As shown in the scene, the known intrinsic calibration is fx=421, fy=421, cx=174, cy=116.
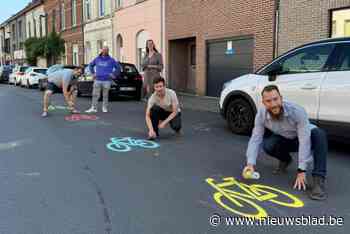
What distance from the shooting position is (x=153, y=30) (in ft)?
70.7

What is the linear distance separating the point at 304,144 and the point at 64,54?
3614 cm

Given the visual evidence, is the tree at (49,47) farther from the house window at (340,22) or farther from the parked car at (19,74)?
the house window at (340,22)

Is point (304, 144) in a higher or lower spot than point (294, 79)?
lower

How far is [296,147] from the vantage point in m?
5.14

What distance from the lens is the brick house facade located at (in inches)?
1318

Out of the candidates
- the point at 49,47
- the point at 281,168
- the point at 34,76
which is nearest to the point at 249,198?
the point at 281,168

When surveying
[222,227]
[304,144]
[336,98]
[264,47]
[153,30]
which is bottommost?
[222,227]

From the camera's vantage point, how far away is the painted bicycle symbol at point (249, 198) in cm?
418

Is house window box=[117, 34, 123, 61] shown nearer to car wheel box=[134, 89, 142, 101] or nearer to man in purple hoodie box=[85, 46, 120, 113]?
car wheel box=[134, 89, 142, 101]

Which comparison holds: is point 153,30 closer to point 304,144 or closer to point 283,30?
point 283,30

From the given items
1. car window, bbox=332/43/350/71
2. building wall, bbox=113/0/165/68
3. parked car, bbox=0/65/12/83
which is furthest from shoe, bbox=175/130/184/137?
parked car, bbox=0/65/12/83

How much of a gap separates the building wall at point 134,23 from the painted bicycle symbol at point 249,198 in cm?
1618

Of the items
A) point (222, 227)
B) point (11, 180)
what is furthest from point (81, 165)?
point (222, 227)

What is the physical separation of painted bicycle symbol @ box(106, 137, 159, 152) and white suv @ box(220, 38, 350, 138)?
1985 mm
